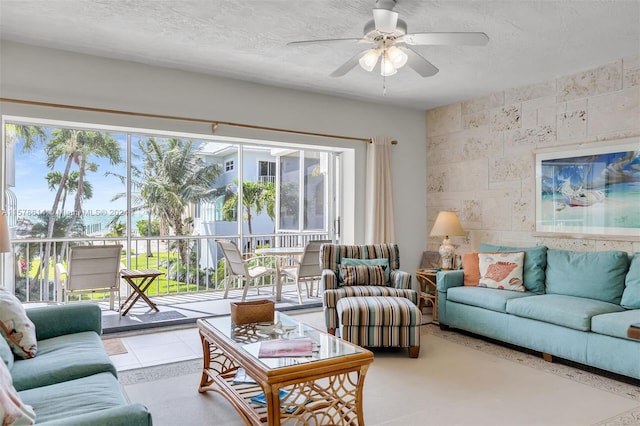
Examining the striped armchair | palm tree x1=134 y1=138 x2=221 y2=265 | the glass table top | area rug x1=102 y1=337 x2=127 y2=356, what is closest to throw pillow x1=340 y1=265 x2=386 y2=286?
the striped armchair

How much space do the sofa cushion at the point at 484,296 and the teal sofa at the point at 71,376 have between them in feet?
10.5

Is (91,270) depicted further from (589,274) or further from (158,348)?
(589,274)

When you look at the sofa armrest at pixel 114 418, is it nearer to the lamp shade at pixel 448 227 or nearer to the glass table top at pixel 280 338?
the glass table top at pixel 280 338

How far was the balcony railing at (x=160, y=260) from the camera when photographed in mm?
5016

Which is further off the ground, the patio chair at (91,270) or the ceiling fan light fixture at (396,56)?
the ceiling fan light fixture at (396,56)

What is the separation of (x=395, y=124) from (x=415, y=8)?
2.90 meters

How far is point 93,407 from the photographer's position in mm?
1677

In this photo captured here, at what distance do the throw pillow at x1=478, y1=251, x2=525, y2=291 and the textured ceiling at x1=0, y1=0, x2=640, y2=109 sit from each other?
1897mm

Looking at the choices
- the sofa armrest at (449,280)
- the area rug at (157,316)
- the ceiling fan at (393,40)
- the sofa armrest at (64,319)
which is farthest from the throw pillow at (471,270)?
the sofa armrest at (64,319)

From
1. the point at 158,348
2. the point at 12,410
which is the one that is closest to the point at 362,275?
the point at 158,348

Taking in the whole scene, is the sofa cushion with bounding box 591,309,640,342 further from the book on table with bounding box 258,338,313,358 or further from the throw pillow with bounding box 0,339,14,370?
the throw pillow with bounding box 0,339,14,370

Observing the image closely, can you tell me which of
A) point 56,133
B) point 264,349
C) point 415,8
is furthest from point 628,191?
point 56,133

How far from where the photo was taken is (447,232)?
5.12m

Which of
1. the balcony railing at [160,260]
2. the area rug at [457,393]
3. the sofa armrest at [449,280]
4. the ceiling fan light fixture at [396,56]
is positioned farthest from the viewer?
the balcony railing at [160,260]
